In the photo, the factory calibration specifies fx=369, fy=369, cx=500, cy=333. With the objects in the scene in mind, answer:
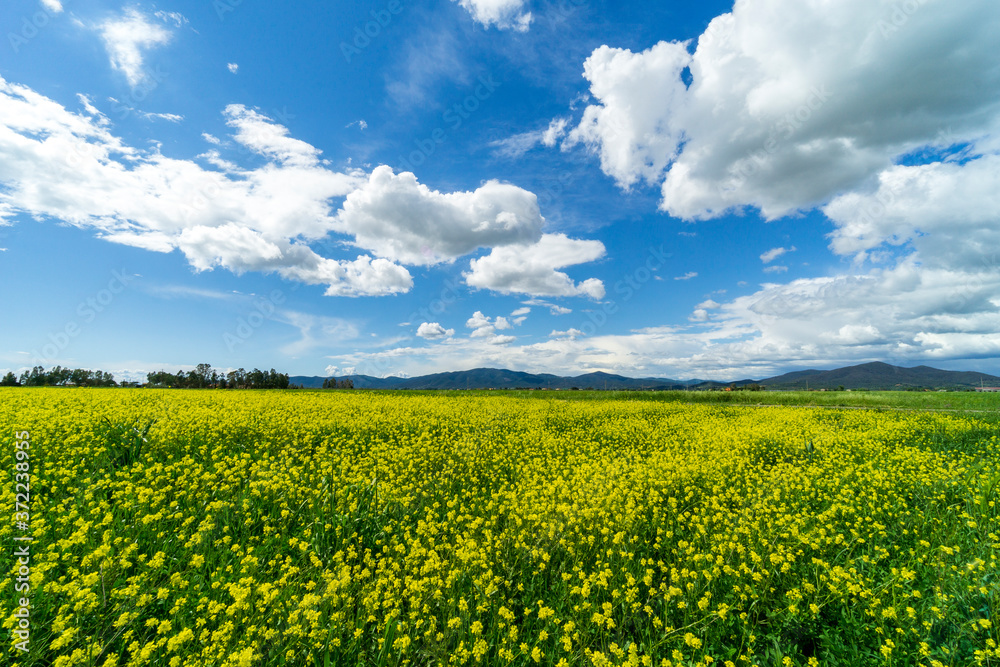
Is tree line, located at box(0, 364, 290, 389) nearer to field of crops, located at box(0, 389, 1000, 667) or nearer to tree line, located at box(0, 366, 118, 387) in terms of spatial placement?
tree line, located at box(0, 366, 118, 387)

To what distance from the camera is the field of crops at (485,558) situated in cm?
400

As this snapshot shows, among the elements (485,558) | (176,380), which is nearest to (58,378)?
(176,380)

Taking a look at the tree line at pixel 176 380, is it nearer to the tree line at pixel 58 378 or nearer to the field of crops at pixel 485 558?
the tree line at pixel 58 378

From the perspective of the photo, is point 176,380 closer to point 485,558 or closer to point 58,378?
point 58,378

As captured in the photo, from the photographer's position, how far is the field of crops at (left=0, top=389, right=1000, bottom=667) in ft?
13.1

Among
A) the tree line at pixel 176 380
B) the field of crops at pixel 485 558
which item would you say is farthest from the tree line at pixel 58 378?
the field of crops at pixel 485 558

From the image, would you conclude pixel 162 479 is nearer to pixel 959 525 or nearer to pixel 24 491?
pixel 24 491

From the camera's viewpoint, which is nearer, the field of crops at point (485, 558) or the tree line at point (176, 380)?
the field of crops at point (485, 558)

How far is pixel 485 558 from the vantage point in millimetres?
5242

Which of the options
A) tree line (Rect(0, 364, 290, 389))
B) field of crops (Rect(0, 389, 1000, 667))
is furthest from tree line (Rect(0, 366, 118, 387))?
field of crops (Rect(0, 389, 1000, 667))

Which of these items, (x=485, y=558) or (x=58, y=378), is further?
(x=58, y=378)

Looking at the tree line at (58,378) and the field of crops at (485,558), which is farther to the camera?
the tree line at (58,378)

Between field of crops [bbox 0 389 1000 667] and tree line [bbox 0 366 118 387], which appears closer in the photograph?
field of crops [bbox 0 389 1000 667]

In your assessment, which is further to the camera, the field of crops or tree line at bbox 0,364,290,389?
tree line at bbox 0,364,290,389
